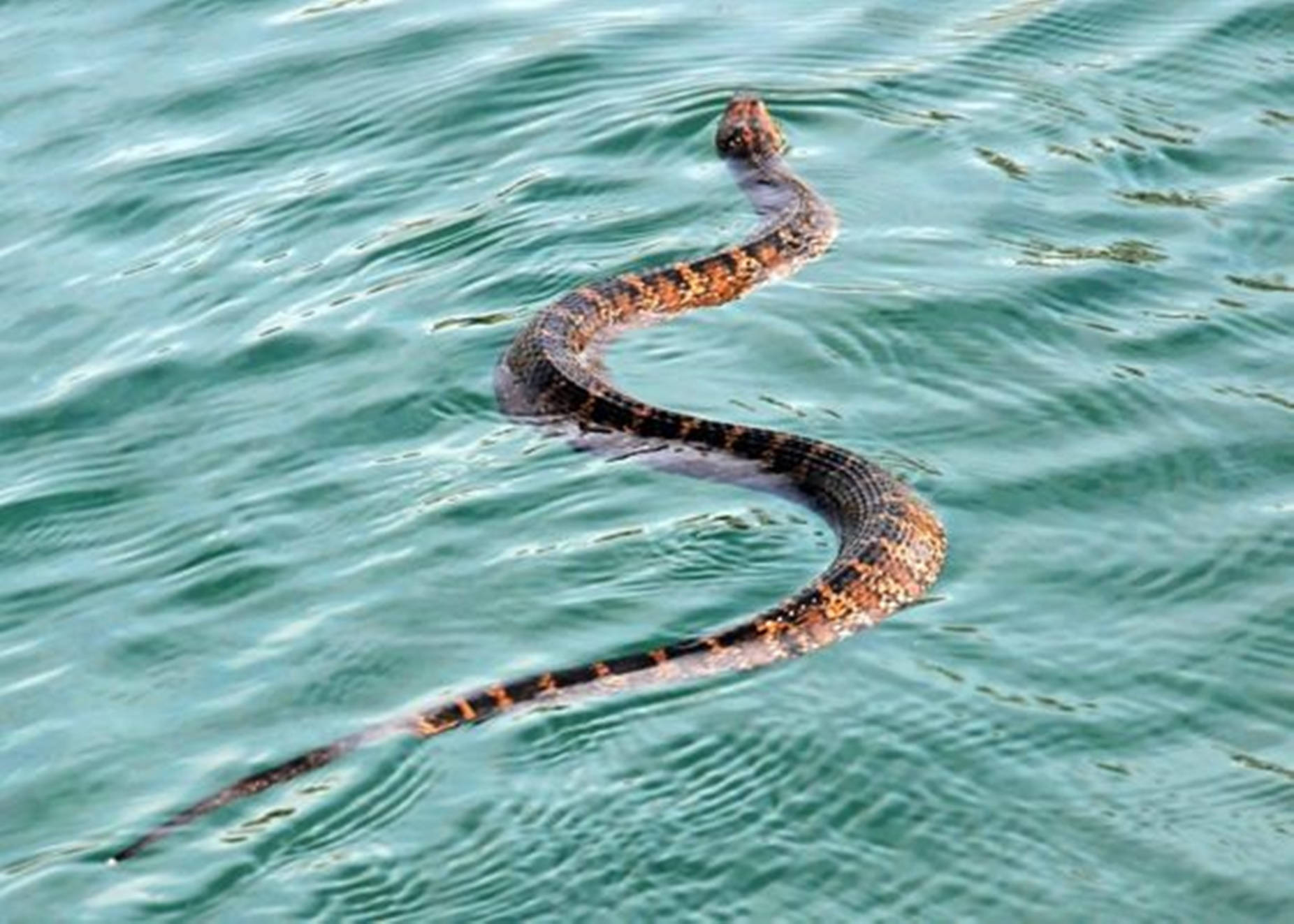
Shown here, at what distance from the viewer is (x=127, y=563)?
44.9 feet

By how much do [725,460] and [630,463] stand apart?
1.52 feet

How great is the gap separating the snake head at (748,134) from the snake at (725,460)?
0.01 metres

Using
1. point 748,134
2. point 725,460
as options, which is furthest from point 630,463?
point 748,134

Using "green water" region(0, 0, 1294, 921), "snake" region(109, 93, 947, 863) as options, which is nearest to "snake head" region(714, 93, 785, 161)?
"snake" region(109, 93, 947, 863)

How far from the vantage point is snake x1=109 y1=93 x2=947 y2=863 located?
39.3 feet

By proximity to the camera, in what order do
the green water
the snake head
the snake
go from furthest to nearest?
the snake head → the snake → the green water

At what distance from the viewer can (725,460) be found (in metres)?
14.2

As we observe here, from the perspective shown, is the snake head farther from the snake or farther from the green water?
the green water

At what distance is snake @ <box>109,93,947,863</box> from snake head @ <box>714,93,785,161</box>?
0.04ft

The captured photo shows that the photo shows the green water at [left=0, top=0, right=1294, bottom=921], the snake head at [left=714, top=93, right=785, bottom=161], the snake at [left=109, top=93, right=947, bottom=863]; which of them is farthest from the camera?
the snake head at [left=714, top=93, right=785, bottom=161]

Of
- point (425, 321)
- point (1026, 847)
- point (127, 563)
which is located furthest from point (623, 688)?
point (425, 321)

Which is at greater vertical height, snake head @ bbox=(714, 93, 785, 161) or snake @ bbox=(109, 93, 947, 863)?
snake head @ bbox=(714, 93, 785, 161)

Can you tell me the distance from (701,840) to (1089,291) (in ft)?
18.0

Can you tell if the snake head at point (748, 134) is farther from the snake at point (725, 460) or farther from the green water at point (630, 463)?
the green water at point (630, 463)
